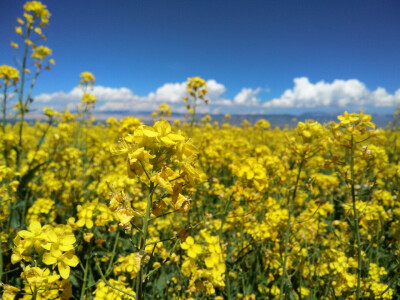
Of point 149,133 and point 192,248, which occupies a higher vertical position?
point 149,133

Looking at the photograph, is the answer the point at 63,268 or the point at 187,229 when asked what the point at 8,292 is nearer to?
the point at 63,268

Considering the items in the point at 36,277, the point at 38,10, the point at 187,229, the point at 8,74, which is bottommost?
the point at 36,277

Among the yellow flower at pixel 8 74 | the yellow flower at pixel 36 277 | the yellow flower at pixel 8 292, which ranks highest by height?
the yellow flower at pixel 8 74

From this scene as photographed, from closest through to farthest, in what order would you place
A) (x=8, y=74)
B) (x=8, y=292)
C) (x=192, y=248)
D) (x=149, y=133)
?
(x=149, y=133), (x=8, y=292), (x=192, y=248), (x=8, y=74)

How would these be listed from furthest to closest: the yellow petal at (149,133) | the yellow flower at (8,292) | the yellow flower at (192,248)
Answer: the yellow flower at (192,248), the yellow flower at (8,292), the yellow petal at (149,133)

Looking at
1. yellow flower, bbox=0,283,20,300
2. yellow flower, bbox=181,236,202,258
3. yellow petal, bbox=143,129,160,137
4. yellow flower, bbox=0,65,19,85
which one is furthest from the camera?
yellow flower, bbox=0,65,19,85

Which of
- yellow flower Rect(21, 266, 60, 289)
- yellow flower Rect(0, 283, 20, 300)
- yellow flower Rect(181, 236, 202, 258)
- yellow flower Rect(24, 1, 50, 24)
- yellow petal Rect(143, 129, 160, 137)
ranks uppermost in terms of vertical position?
yellow flower Rect(24, 1, 50, 24)

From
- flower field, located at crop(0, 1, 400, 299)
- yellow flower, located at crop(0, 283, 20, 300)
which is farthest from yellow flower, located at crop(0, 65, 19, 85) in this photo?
yellow flower, located at crop(0, 283, 20, 300)

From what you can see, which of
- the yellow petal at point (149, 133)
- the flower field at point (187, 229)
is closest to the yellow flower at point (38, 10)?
the flower field at point (187, 229)

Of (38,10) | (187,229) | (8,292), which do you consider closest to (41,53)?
(38,10)

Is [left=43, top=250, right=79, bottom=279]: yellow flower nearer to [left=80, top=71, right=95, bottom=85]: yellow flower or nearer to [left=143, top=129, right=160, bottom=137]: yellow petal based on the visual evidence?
[left=143, top=129, right=160, bottom=137]: yellow petal

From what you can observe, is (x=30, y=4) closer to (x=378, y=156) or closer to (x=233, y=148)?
(x=233, y=148)

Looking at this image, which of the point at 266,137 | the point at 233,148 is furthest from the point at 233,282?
the point at 266,137

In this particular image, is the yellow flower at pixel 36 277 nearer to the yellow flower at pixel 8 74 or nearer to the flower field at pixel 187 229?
the flower field at pixel 187 229
